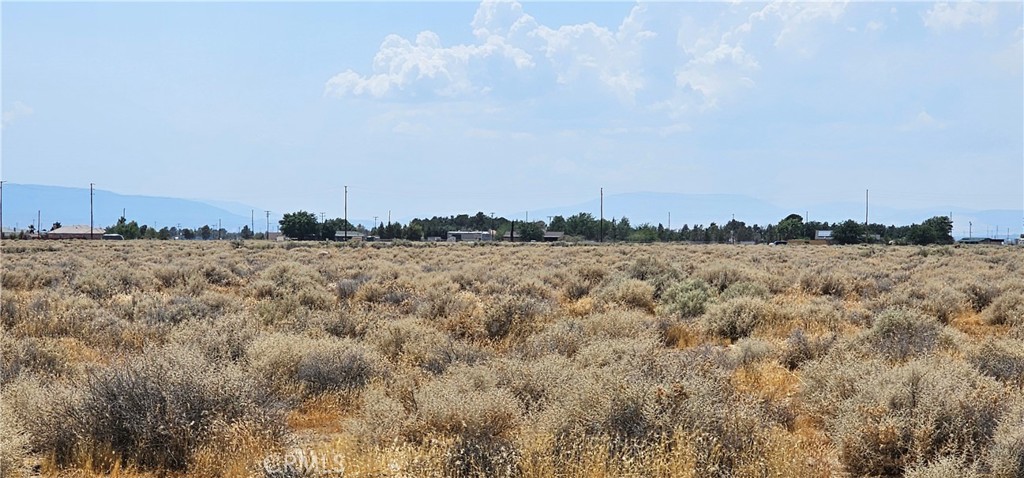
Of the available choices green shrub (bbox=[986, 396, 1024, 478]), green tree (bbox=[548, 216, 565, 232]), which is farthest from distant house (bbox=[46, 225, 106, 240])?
green shrub (bbox=[986, 396, 1024, 478])

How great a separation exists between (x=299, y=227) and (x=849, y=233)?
272ft

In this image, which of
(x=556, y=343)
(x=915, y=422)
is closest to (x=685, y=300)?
(x=556, y=343)

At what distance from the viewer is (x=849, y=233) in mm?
101750

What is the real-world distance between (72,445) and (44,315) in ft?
21.8

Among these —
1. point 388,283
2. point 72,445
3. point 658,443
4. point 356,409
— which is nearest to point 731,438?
point 658,443

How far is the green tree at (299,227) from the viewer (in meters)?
112

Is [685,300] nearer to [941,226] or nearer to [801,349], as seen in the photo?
[801,349]

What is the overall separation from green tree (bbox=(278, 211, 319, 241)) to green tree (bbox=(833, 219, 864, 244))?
7891 centimetres

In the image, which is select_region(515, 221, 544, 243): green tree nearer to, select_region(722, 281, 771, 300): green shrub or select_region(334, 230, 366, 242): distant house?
select_region(334, 230, 366, 242): distant house

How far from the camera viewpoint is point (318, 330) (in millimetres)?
10305

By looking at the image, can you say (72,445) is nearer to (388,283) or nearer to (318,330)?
(318,330)

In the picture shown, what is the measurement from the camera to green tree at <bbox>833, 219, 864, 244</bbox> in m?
99.4

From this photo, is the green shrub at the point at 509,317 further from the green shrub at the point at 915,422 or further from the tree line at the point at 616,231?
the tree line at the point at 616,231

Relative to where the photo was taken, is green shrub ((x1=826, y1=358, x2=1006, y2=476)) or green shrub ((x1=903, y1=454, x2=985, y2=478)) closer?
green shrub ((x1=903, y1=454, x2=985, y2=478))
